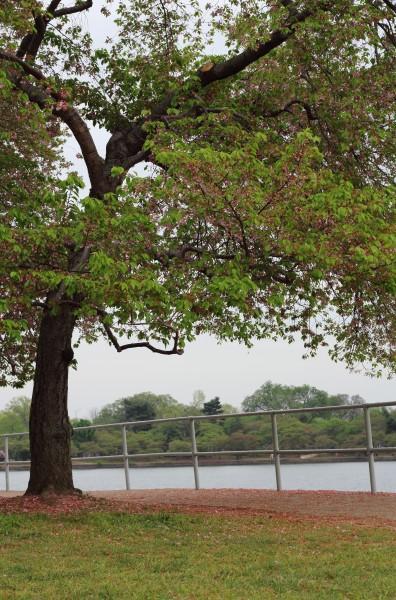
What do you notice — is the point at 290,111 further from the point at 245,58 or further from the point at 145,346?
the point at 145,346

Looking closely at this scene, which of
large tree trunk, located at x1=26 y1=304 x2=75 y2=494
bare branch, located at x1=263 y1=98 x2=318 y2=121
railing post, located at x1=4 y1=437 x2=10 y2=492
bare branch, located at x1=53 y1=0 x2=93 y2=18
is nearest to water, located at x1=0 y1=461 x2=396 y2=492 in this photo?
railing post, located at x1=4 y1=437 x2=10 y2=492

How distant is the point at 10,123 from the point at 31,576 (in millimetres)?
7932

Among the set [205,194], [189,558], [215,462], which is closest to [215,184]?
[205,194]

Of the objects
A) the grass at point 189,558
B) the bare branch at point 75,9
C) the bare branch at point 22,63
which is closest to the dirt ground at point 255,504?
the grass at point 189,558

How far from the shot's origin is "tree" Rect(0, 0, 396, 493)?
9523 mm

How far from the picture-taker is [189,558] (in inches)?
305

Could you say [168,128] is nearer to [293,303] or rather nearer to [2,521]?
[293,303]

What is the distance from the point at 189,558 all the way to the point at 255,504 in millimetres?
4569

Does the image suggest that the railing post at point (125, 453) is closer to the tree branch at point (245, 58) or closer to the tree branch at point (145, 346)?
the tree branch at point (145, 346)

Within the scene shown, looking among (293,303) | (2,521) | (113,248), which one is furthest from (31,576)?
(293,303)

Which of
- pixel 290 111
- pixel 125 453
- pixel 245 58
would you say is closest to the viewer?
pixel 245 58

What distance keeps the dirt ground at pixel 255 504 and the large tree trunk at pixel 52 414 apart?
44 cm

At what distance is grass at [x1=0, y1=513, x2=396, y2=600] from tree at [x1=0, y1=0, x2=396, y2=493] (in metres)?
2.17

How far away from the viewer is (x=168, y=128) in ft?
41.6
